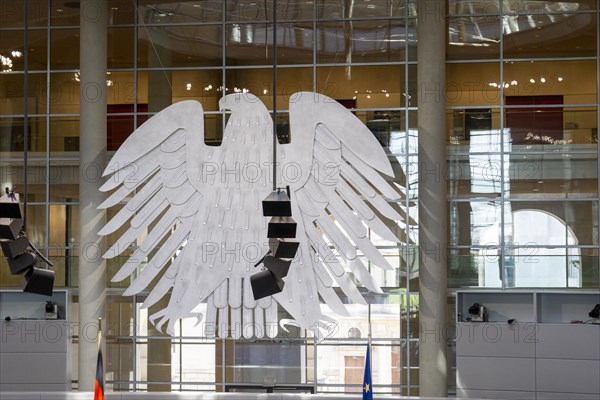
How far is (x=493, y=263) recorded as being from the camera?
15789 millimetres

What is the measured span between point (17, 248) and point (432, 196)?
6742mm

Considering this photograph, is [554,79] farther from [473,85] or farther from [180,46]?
[180,46]

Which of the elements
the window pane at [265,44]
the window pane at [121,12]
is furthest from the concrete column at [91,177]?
the window pane at [265,44]

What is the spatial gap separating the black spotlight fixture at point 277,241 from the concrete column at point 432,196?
4116 millimetres

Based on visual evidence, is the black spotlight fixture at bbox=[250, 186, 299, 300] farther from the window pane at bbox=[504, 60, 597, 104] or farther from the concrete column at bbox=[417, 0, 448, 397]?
the window pane at bbox=[504, 60, 597, 104]

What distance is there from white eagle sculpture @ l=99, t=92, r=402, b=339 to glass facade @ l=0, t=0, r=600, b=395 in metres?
1.29

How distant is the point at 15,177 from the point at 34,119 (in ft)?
3.40

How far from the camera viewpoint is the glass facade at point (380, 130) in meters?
15.8

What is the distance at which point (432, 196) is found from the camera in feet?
50.3

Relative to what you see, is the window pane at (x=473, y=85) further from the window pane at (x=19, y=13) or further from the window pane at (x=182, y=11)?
the window pane at (x=19, y=13)

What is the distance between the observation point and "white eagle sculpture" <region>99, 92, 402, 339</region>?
1457 cm

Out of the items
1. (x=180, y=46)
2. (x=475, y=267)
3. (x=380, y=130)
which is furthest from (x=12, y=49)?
(x=475, y=267)

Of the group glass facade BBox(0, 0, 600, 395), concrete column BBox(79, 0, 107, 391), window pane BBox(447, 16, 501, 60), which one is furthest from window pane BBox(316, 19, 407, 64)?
concrete column BBox(79, 0, 107, 391)

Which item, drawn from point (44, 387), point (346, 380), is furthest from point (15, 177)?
point (346, 380)
